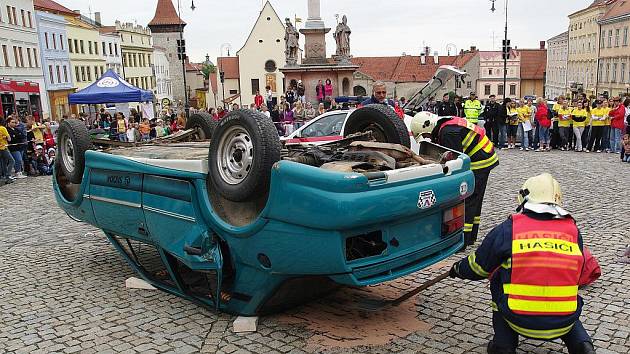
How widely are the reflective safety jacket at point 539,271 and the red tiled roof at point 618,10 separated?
63.9 m

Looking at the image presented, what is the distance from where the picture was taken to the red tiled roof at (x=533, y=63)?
87.4 m

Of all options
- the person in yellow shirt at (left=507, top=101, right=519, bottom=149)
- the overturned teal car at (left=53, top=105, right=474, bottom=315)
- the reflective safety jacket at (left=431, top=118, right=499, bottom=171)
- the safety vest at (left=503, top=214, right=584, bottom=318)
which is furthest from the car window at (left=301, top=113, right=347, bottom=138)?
the safety vest at (left=503, top=214, right=584, bottom=318)

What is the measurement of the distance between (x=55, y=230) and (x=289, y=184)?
247 inches

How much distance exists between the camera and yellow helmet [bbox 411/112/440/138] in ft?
22.6

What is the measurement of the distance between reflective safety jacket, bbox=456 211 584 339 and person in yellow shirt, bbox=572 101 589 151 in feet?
47.6

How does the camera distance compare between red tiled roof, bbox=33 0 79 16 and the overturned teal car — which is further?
red tiled roof, bbox=33 0 79 16

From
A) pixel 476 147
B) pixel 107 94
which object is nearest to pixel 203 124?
pixel 476 147

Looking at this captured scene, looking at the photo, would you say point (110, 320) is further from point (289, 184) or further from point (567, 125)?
point (567, 125)

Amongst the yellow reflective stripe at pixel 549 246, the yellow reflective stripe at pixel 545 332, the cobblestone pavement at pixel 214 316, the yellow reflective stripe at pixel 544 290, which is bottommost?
the cobblestone pavement at pixel 214 316

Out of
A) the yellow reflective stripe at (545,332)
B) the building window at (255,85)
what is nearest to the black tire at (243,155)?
the yellow reflective stripe at (545,332)

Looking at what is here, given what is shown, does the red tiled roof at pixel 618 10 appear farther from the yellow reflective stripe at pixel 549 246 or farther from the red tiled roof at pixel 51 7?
the yellow reflective stripe at pixel 549 246

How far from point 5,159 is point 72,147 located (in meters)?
9.63

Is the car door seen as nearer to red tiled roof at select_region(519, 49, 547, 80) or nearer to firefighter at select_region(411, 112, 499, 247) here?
firefighter at select_region(411, 112, 499, 247)

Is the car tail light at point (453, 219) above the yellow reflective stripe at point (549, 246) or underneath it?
underneath
